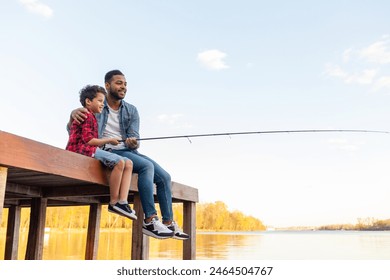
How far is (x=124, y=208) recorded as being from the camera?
7.39ft

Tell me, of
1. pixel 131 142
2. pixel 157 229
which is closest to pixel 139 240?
pixel 157 229

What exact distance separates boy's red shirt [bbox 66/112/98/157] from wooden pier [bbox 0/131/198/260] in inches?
3.6

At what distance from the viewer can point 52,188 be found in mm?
2902

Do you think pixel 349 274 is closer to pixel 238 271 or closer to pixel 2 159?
pixel 238 271

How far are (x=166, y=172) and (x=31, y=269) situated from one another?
948 mm

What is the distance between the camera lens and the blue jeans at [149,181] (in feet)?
7.87

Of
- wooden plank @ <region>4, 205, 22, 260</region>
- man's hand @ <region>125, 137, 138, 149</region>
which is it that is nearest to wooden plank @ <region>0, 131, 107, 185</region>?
man's hand @ <region>125, 137, 138, 149</region>

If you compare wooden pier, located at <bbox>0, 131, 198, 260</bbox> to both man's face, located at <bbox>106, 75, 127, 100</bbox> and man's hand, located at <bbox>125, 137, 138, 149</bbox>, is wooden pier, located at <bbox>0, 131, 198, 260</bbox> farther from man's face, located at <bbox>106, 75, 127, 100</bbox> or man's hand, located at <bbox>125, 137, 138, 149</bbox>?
man's face, located at <bbox>106, 75, 127, 100</bbox>

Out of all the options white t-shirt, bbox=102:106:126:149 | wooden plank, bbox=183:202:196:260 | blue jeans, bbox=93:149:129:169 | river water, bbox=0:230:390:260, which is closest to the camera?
blue jeans, bbox=93:149:129:169

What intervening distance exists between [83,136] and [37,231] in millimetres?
1134

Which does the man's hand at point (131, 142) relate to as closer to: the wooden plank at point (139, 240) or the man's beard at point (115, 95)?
the man's beard at point (115, 95)

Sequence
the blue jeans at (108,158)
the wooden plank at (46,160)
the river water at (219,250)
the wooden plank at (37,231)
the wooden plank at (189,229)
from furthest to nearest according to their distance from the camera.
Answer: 1. the river water at (219,250)
2. the wooden plank at (189,229)
3. the wooden plank at (37,231)
4. the blue jeans at (108,158)
5. the wooden plank at (46,160)

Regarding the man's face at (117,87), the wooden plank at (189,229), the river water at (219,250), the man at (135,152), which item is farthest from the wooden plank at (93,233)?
the river water at (219,250)

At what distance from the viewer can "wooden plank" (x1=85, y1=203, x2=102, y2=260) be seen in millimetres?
3814
